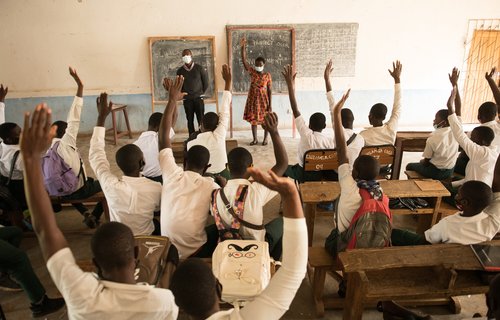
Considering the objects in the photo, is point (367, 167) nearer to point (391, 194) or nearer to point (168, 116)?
point (391, 194)

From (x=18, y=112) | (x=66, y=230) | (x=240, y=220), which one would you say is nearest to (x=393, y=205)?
(x=240, y=220)

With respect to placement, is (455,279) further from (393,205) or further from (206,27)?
(206,27)

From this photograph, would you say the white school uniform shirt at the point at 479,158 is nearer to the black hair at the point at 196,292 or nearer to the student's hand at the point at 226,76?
the student's hand at the point at 226,76

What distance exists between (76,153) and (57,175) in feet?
0.90

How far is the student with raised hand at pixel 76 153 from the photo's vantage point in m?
3.12

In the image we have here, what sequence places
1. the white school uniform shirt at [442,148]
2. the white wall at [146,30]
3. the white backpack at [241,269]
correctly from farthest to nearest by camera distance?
the white wall at [146,30], the white school uniform shirt at [442,148], the white backpack at [241,269]

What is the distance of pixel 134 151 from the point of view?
8.33 feet

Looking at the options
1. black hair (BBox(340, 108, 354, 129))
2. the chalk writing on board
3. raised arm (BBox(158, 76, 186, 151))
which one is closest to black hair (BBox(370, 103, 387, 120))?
black hair (BBox(340, 108, 354, 129))

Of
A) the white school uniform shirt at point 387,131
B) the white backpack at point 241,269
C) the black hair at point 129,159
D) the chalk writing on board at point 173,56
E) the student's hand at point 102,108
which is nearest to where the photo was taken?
the white backpack at point 241,269

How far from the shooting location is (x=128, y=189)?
2.40m

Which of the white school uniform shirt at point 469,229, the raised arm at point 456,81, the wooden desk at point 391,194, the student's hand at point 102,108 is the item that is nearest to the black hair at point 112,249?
A: the student's hand at point 102,108

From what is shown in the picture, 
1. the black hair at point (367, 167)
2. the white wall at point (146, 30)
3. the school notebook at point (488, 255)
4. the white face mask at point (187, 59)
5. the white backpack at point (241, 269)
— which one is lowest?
the school notebook at point (488, 255)

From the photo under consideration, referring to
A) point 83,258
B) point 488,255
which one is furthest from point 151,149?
point 488,255

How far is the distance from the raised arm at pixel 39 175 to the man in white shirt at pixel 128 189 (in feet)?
3.80
